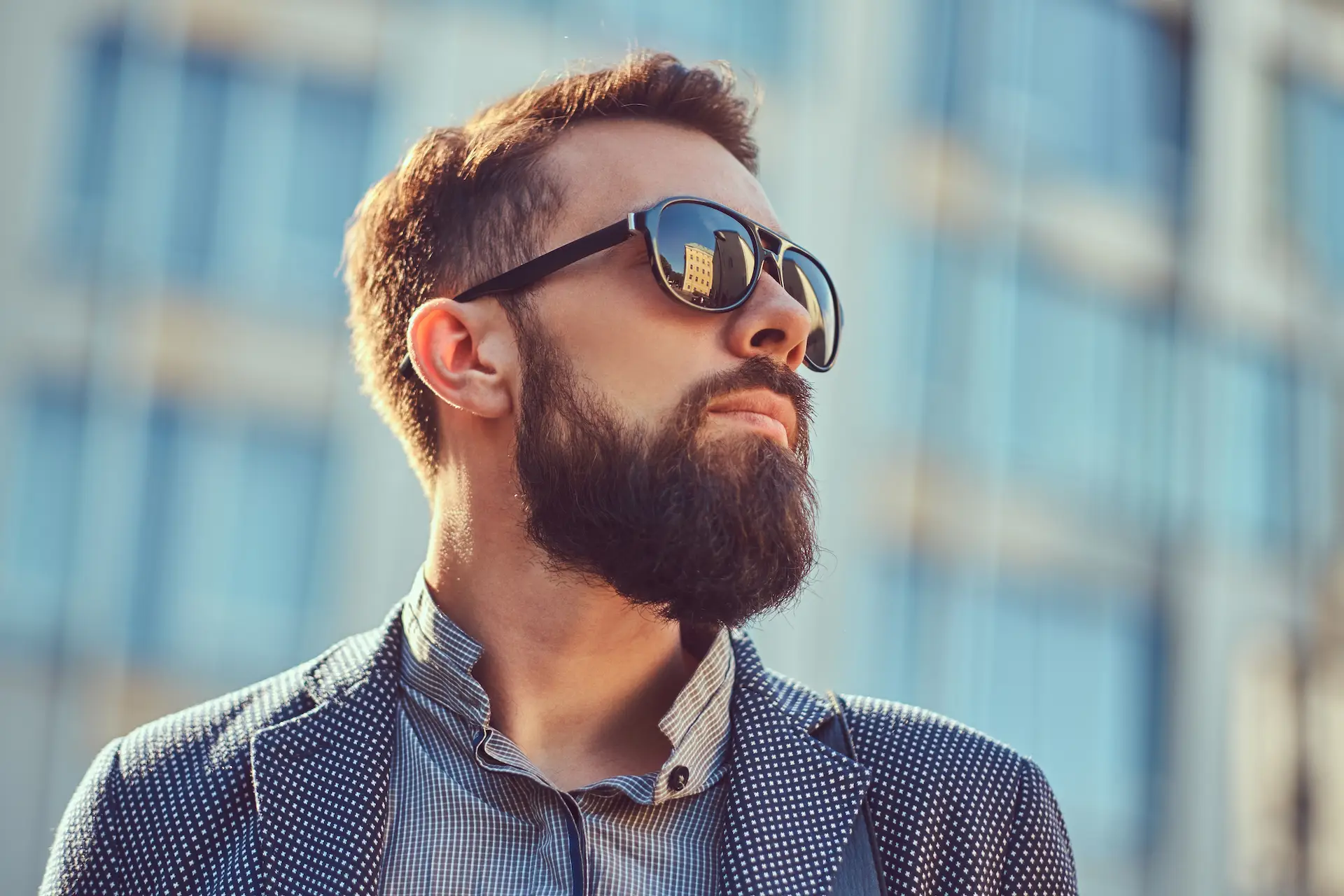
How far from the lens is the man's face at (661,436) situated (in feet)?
9.57

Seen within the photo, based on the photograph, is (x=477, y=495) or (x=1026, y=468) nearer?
(x=477, y=495)

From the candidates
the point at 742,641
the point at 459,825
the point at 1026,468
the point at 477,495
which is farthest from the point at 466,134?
the point at 1026,468

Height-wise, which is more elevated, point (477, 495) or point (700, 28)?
point (700, 28)

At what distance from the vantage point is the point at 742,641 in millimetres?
3145

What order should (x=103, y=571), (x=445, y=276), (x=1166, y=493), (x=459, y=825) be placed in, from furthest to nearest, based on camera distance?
(x=1166, y=493)
(x=103, y=571)
(x=445, y=276)
(x=459, y=825)

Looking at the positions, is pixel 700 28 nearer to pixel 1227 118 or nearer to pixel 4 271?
pixel 4 271

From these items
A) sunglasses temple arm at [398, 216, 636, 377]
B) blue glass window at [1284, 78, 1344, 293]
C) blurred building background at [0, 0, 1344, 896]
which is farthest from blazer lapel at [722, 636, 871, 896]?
blue glass window at [1284, 78, 1344, 293]

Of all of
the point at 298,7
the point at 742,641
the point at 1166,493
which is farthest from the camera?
the point at 1166,493

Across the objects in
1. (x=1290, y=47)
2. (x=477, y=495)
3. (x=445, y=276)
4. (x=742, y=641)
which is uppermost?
(x=1290, y=47)

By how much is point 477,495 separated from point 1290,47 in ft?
72.7

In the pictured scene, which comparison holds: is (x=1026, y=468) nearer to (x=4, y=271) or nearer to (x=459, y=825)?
(x=4, y=271)

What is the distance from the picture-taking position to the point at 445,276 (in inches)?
132

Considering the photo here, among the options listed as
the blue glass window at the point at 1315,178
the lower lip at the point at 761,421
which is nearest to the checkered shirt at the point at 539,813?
the lower lip at the point at 761,421

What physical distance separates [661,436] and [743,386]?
7.4 inches
